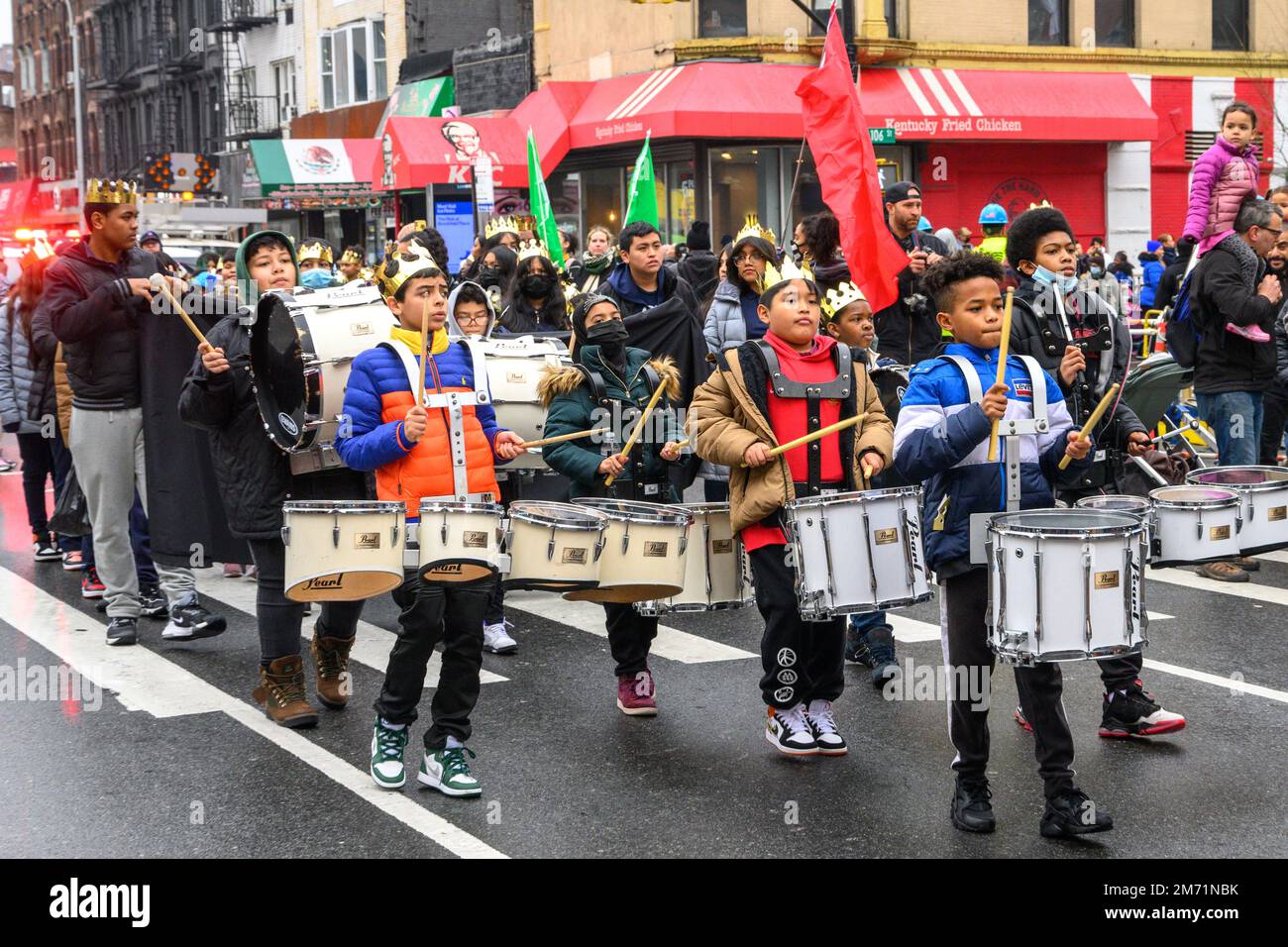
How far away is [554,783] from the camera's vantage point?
6289 mm

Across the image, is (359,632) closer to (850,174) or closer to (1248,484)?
(850,174)

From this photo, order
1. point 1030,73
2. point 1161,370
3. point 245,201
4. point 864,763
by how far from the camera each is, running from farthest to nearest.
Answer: point 245,201 < point 1030,73 < point 1161,370 < point 864,763

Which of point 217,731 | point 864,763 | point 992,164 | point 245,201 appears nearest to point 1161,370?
point 864,763

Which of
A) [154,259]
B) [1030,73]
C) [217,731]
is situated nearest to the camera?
[217,731]

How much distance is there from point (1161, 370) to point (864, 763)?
728 cm

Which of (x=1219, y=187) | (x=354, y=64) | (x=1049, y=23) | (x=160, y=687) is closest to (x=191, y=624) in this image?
(x=160, y=687)

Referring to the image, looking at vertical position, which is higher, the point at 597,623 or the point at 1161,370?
the point at 1161,370

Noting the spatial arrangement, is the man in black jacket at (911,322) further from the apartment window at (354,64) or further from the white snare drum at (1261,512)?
the apartment window at (354,64)

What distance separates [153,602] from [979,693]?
567cm

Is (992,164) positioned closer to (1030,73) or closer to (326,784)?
(1030,73)

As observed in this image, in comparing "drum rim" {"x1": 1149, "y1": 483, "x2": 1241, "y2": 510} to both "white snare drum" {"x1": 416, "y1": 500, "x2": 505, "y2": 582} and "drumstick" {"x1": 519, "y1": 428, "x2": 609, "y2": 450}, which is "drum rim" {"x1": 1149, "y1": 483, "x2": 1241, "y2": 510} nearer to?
"drumstick" {"x1": 519, "y1": 428, "x2": 609, "y2": 450}

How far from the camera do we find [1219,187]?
11797mm

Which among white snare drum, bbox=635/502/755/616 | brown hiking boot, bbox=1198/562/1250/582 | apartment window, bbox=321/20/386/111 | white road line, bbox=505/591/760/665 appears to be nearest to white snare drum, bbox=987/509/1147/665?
white snare drum, bbox=635/502/755/616

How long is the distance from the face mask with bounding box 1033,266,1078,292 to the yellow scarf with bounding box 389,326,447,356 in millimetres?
2291
